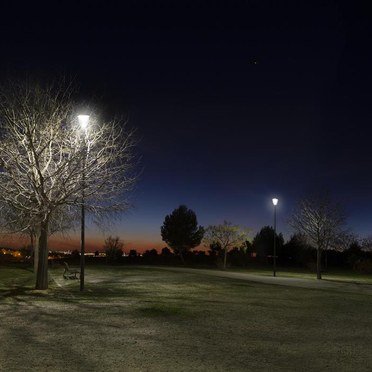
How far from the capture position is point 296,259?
7175cm

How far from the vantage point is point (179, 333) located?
36.0 ft

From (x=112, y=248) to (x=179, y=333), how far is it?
55168 mm

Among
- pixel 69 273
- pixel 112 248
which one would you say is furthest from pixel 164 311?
pixel 112 248

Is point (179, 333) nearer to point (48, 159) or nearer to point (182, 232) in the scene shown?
point (48, 159)

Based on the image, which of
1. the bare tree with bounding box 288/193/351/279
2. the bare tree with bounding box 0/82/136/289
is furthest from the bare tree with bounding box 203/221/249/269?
the bare tree with bounding box 0/82/136/289

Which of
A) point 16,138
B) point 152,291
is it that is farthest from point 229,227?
point 16,138

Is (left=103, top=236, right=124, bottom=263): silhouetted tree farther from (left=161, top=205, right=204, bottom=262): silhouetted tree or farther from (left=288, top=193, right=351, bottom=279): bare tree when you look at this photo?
(left=288, top=193, right=351, bottom=279): bare tree

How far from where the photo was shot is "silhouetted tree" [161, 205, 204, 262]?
79.5 metres

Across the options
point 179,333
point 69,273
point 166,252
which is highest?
point 166,252

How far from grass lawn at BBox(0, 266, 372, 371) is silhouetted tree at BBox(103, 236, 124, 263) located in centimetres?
4621

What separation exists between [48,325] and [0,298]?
249 inches

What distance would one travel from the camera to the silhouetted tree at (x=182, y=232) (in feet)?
261

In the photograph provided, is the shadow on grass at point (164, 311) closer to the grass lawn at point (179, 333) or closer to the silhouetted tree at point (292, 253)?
the grass lawn at point (179, 333)

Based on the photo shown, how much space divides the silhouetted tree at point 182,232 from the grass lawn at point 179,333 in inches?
2391
